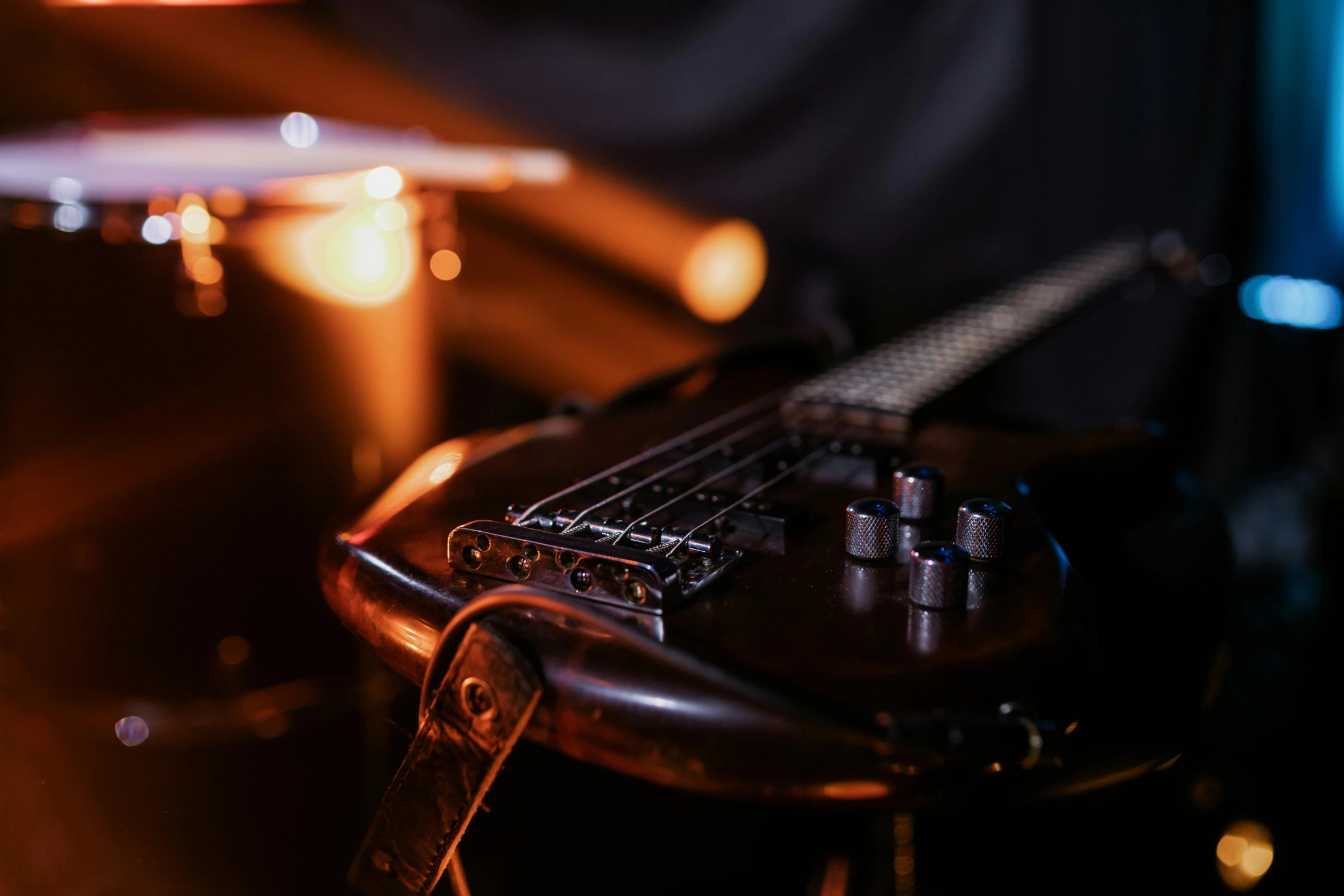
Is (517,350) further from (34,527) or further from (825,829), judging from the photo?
(825,829)

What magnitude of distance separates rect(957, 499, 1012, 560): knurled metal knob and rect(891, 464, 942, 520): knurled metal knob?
0.08m

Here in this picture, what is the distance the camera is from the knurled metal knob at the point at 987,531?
2.22 ft

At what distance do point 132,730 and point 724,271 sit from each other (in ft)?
4.62

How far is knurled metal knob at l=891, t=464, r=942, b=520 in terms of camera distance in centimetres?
77

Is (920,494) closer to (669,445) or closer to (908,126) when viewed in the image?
(669,445)

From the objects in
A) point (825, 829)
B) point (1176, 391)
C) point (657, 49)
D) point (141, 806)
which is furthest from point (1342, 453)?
point (141, 806)

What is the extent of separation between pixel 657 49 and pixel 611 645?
173 cm

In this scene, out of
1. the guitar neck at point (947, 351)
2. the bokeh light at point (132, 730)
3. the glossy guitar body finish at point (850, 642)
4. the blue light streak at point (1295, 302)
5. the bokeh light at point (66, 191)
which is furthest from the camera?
the blue light streak at point (1295, 302)

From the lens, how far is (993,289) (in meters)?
1.97

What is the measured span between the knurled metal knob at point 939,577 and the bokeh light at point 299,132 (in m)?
1.65

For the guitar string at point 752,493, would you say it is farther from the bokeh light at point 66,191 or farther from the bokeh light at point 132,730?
the bokeh light at point 132,730

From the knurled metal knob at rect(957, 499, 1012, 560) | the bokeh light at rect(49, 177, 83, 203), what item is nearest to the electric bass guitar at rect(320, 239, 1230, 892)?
the knurled metal knob at rect(957, 499, 1012, 560)

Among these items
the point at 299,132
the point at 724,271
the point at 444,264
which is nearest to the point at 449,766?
the point at 444,264

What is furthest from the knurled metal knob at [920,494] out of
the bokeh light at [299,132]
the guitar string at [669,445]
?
the bokeh light at [299,132]
